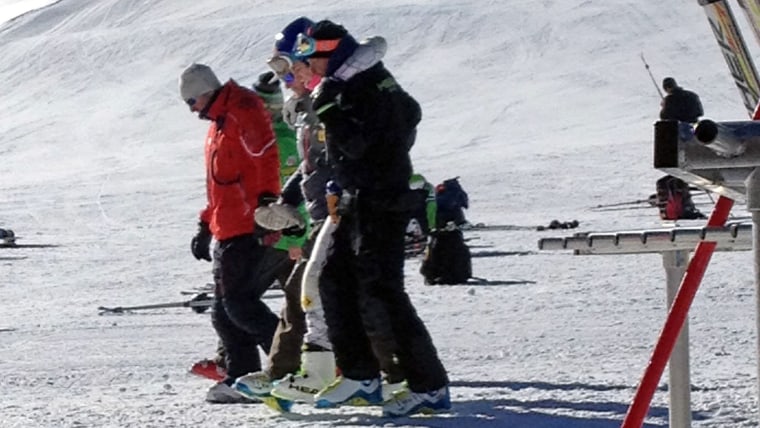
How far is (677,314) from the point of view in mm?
2248

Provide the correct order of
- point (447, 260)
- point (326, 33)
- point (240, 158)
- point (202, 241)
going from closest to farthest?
1. point (326, 33)
2. point (240, 158)
3. point (202, 241)
4. point (447, 260)

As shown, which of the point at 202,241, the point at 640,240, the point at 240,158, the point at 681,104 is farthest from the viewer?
the point at 681,104

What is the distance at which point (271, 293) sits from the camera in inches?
398

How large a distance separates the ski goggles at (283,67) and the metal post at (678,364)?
2.78m

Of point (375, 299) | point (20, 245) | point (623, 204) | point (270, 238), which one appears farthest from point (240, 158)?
point (623, 204)

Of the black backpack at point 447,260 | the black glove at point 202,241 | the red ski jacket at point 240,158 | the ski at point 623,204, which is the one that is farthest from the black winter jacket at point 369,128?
the ski at point 623,204

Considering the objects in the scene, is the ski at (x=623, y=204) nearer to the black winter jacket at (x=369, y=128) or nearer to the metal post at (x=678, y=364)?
the black winter jacket at (x=369, y=128)

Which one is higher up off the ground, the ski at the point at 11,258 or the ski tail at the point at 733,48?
the ski tail at the point at 733,48

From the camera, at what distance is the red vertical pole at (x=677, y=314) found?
2.17 meters

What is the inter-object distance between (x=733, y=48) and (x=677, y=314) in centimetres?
49

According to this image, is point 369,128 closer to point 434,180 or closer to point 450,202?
point 450,202

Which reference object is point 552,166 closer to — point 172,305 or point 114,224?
point 114,224

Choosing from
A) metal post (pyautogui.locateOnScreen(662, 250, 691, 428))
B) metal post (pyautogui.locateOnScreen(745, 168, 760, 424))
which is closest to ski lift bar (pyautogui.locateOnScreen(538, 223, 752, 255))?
metal post (pyautogui.locateOnScreen(662, 250, 691, 428))

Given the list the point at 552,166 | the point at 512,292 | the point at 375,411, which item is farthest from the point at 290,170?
the point at 552,166
